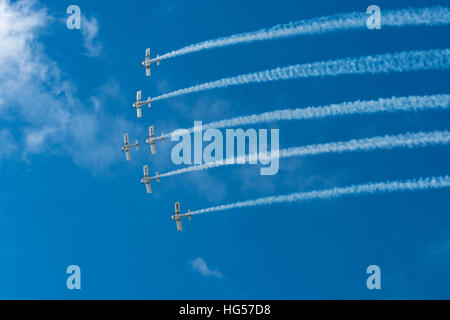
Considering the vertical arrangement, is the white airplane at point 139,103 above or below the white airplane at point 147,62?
below

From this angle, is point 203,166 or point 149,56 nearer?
point 203,166

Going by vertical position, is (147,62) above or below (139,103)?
above

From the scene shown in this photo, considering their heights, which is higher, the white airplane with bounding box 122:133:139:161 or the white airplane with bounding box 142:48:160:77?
the white airplane with bounding box 142:48:160:77

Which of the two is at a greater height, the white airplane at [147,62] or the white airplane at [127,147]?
the white airplane at [147,62]

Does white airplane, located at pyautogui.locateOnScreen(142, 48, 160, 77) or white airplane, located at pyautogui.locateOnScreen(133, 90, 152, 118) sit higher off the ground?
white airplane, located at pyautogui.locateOnScreen(142, 48, 160, 77)
